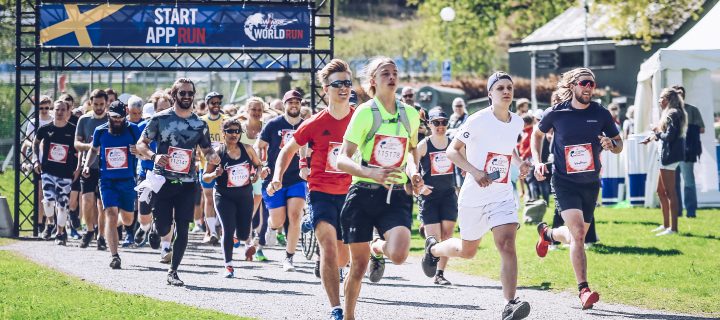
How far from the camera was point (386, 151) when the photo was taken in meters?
9.36

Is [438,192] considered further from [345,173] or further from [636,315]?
[345,173]

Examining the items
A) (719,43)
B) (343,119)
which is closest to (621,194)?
(719,43)

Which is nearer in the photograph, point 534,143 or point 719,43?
point 534,143

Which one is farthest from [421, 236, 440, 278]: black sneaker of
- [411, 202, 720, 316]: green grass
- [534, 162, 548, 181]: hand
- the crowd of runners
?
[411, 202, 720, 316]: green grass

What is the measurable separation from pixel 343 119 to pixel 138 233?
8060mm

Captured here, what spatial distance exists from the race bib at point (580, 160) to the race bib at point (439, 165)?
2127 mm

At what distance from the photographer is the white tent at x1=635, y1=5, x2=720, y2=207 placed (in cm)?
2120

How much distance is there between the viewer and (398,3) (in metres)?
100

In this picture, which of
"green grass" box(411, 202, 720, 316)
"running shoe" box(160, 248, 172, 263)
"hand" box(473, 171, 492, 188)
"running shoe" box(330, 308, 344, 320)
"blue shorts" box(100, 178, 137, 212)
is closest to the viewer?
"running shoe" box(330, 308, 344, 320)

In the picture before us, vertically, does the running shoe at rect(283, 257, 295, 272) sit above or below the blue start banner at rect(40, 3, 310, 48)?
below

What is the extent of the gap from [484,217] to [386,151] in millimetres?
1425

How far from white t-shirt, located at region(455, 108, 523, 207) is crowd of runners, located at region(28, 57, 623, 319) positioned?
0.01 meters

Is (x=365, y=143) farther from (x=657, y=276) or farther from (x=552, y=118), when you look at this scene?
(x=657, y=276)

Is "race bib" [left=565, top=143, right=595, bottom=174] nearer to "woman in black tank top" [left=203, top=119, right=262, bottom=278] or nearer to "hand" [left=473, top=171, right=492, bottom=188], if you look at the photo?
"hand" [left=473, top=171, right=492, bottom=188]
